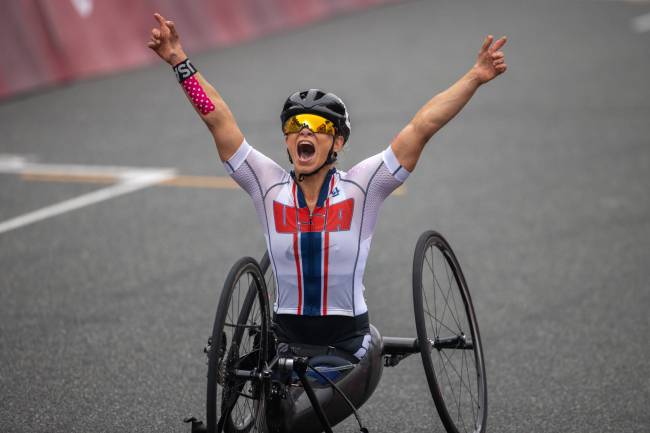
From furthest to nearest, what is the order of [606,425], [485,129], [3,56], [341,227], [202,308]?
[3,56], [485,129], [202,308], [606,425], [341,227]

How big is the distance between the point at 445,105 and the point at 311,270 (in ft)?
3.06

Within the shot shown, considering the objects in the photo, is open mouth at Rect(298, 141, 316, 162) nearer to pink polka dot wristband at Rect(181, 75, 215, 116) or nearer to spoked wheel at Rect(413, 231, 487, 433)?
pink polka dot wristband at Rect(181, 75, 215, 116)

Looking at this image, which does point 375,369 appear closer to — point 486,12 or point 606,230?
point 606,230

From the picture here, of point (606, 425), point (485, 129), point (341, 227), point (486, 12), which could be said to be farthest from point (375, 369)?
point (486, 12)

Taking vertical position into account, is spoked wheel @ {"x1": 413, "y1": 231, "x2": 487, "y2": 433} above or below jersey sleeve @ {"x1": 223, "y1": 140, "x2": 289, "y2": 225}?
below

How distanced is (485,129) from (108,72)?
18.0 feet

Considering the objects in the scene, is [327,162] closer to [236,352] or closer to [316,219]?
[316,219]

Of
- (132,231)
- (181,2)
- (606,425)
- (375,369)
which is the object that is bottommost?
(606,425)

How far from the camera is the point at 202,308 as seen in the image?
691cm

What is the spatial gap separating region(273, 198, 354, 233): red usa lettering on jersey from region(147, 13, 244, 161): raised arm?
1.22ft

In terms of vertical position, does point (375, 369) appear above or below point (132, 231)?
below

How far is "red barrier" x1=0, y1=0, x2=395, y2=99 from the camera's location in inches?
493

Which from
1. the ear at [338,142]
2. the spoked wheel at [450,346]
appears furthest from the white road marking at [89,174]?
the ear at [338,142]

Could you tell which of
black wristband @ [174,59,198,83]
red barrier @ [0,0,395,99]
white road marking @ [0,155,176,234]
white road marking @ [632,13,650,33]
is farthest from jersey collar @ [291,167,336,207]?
white road marking @ [632,13,650,33]
